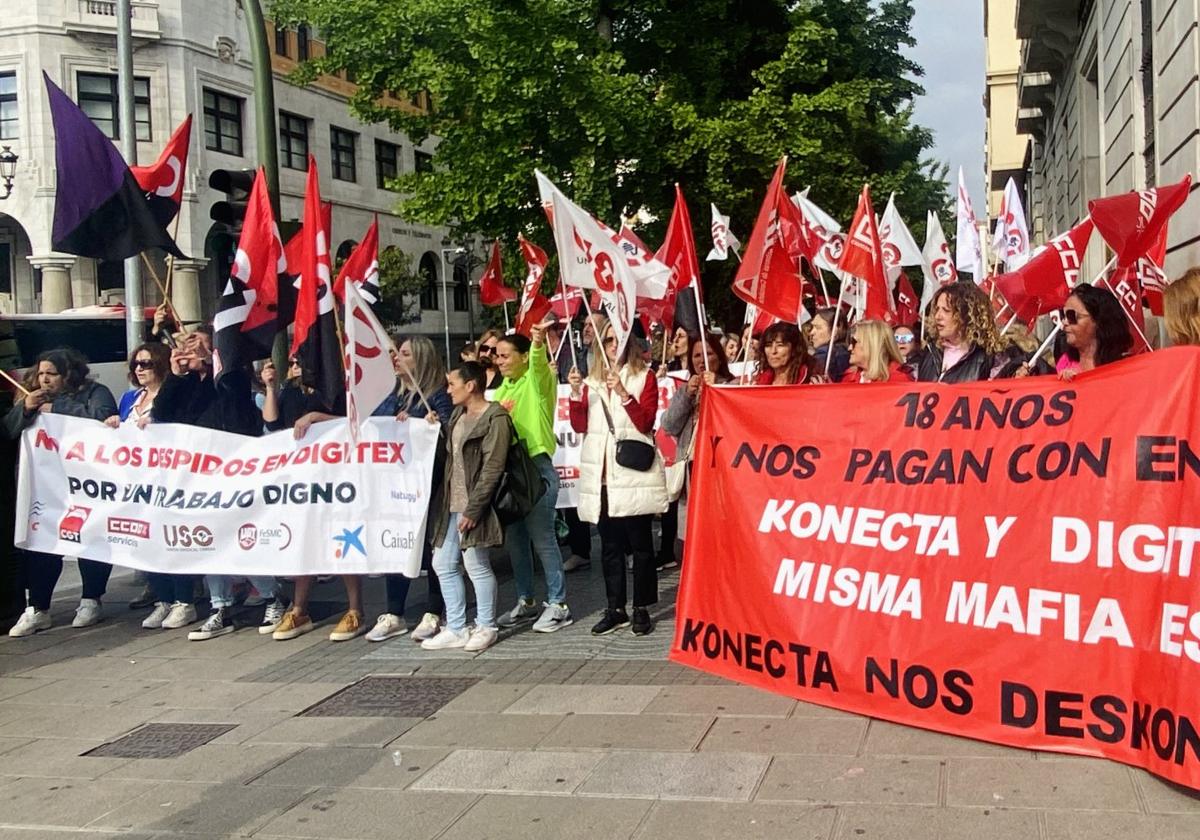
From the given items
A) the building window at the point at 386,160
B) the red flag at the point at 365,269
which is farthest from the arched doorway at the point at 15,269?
the red flag at the point at 365,269

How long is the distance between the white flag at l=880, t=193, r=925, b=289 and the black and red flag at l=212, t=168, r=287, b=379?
5804 mm

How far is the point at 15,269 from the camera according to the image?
3697cm

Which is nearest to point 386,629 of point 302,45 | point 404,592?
point 404,592

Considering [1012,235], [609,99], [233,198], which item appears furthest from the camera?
[609,99]

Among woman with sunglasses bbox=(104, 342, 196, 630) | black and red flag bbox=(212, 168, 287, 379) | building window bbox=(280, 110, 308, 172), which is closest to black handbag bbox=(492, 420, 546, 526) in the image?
black and red flag bbox=(212, 168, 287, 379)

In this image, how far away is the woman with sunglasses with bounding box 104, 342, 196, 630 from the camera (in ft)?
28.3

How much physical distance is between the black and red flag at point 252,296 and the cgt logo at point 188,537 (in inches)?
38.9

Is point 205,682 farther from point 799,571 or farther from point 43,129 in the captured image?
point 43,129

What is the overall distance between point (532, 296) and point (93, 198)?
525cm

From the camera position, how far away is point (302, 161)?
1725 inches

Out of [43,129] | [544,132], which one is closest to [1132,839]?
[544,132]

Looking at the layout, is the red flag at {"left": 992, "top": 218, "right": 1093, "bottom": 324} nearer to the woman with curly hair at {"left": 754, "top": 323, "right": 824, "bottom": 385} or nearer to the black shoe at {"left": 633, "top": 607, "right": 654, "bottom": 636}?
the woman with curly hair at {"left": 754, "top": 323, "right": 824, "bottom": 385}

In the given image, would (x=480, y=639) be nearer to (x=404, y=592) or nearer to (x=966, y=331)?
(x=404, y=592)

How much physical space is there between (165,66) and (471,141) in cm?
1850
